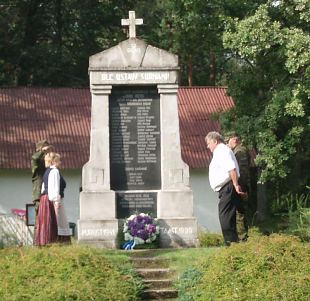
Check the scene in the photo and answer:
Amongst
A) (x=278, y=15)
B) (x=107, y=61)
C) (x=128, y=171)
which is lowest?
(x=128, y=171)

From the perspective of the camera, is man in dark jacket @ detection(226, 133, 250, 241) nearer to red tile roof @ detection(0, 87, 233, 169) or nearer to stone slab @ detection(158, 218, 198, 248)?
stone slab @ detection(158, 218, 198, 248)

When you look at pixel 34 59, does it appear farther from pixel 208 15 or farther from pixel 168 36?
pixel 208 15

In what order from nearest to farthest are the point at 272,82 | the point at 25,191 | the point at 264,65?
the point at 264,65 < the point at 272,82 < the point at 25,191

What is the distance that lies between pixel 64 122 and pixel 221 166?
499 inches

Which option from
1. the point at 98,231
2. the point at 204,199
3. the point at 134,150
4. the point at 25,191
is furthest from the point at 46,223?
the point at 204,199

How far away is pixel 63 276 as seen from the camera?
343 inches

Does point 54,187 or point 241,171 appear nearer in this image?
point 54,187

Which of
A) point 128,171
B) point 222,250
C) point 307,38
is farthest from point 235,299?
point 307,38

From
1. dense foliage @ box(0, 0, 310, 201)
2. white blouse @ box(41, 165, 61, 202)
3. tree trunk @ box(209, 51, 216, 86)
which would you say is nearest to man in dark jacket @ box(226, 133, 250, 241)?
white blouse @ box(41, 165, 61, 202)

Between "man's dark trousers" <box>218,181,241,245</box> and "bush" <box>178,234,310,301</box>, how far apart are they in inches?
54.2

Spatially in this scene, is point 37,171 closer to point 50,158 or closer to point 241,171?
point 50,158

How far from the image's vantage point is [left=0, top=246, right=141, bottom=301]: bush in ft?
27.6

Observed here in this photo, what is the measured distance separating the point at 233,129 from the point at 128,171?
5845 mm

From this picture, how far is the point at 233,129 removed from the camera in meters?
18.2
